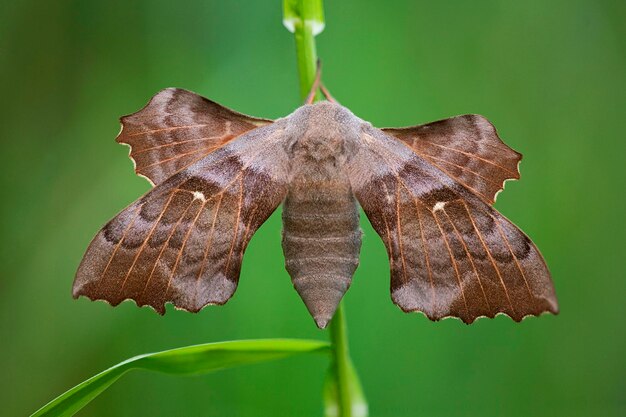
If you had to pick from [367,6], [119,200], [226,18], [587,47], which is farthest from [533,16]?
[119,200]

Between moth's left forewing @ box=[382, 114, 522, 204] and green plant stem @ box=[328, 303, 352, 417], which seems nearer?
green plant stem @ box=[328, 303, 352, 417]

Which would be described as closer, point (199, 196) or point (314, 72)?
point (314, 72)

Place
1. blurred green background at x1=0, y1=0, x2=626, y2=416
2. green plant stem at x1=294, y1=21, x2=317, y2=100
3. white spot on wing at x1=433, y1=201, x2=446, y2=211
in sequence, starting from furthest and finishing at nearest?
blurred green background at x1=0, y1=0, x2=626, y2=416
white spot on wing at x1=433, y1=201, x2=446, y2=211
green plant stem at x1=294, y1=21, x2=317, y2=100

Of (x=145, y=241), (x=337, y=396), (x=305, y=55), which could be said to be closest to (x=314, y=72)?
(x=305, y=55)

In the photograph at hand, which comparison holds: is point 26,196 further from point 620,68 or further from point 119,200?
point 620,68

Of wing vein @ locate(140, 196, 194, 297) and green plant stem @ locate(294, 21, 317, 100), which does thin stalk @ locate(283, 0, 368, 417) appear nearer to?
green plant stem @ locate(294, 21, 317, 100)

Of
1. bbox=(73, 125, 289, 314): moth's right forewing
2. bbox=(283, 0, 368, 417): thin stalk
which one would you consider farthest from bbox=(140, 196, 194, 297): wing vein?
bbox=(283, 0, 368, 417): thin stalk

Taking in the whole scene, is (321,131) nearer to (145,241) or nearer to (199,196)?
(199,196)
